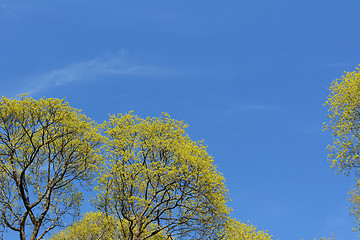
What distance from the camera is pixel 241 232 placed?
38219 mm

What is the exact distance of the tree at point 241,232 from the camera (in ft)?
109

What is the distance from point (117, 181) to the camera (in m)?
32.8

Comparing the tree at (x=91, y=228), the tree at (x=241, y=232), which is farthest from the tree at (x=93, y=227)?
the tree at (x=241, y=232)

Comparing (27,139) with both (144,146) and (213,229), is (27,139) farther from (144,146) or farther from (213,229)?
(213,229)

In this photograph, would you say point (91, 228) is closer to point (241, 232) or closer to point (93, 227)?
point (93, 227)

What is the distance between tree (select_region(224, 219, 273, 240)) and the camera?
1311 inches

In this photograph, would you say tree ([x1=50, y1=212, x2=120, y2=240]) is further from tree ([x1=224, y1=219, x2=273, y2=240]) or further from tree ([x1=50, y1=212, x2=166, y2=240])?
tree ([x1=224, y1=219, x2=273, y2=240])

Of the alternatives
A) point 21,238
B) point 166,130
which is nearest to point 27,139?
point 21,238

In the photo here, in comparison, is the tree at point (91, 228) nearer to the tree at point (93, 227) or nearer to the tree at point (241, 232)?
the tree at point (93, 227)

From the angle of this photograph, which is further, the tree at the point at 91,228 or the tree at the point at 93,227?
the tree at the point at 91,228

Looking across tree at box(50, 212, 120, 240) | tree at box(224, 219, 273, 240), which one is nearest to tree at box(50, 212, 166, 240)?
tree at box(50, 212, 120, 240)

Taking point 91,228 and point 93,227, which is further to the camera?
point 91,228

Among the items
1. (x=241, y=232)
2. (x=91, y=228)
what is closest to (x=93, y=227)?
(x=91, y=228)

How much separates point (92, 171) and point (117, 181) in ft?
15.7
